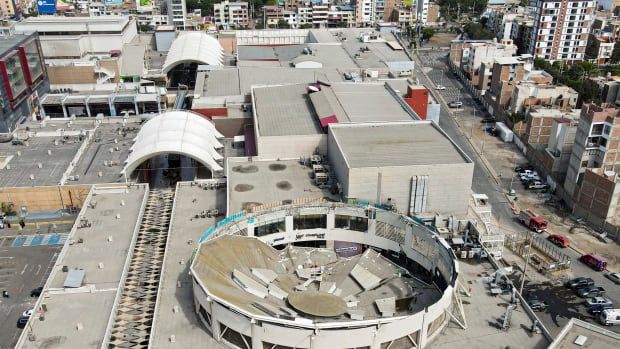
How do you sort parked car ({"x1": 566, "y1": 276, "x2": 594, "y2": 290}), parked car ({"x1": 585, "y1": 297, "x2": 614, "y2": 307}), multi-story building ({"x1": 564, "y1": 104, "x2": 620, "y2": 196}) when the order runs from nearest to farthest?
1. parked car ({"x1": 585, "y1": 297, "x2": 614, "y2": 307})
2. parked car ({"x1": 566, "y1": 276, "x2": 594, "y2": 290})
3. multi-story building ({"x1": 564, "y1": 104, "x2": 620, "y2": 196})

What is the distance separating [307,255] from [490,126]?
5456 centimetres

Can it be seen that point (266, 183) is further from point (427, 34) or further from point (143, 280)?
point (427, 34)

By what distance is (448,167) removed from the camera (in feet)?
150

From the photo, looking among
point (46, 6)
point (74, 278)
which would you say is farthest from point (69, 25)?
point (74, 278)

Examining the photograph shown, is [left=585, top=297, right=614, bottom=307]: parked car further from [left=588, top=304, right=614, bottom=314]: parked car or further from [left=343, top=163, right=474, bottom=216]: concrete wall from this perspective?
[left=343, top=163, right=474, bottom=216]: concrete wall

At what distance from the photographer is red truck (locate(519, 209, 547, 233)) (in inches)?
2260

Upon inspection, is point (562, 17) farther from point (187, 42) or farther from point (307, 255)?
point (307, 255)

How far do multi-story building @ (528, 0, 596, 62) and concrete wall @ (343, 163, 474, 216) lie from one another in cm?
8227

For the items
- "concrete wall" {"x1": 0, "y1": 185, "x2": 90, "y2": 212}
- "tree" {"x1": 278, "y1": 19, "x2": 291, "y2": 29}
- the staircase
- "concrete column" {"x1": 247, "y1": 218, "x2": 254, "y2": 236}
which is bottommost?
"concrete wall" {"x1": 0, "y1": 185, "x2": 90, "y2": 212}

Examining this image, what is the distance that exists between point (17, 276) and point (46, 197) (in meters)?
11.1

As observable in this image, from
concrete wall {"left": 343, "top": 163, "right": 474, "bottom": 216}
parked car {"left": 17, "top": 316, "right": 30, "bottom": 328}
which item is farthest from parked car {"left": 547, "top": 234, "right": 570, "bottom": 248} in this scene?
parked car {"left": 17, "top": 316, "right": 30, "bottom": 328}

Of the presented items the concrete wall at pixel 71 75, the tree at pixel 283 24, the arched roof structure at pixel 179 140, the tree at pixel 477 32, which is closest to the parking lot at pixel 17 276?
the arched roof structure at pixel 179 140

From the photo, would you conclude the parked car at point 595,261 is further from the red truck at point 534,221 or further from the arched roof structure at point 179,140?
the arched roof structure at point 179,140

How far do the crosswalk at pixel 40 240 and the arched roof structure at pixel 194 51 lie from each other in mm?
52913
